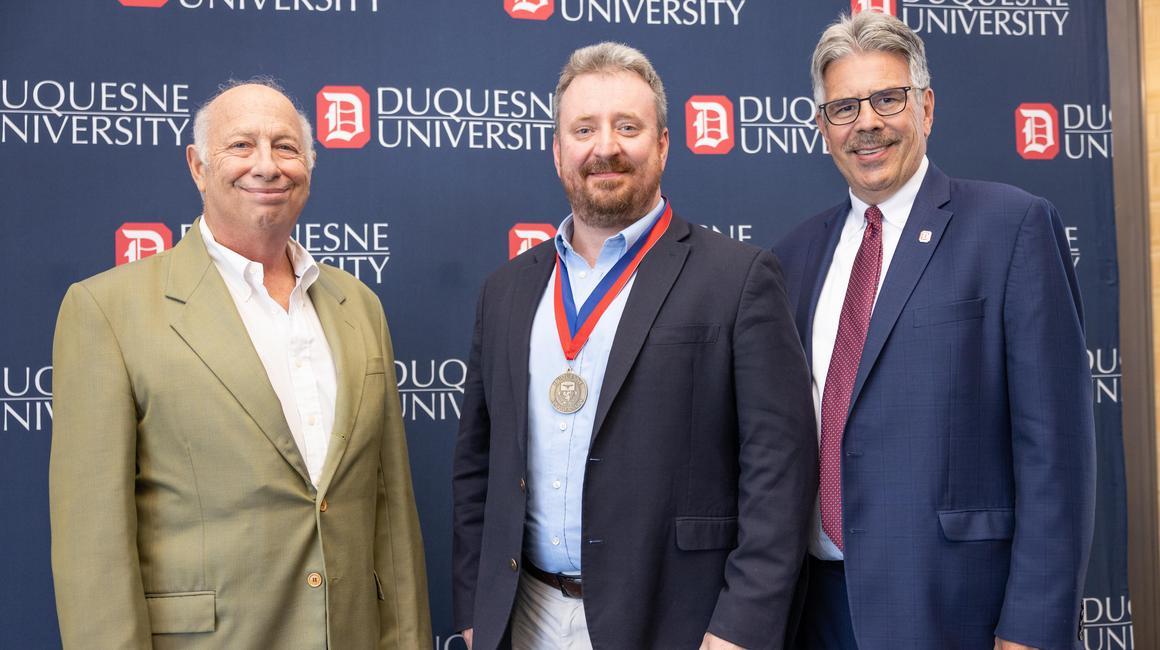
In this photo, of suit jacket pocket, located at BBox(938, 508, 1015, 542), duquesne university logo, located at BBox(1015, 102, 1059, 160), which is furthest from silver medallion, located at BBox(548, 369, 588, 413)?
duquesne university logo, located at BBox(1015, 102, 1059, 160)

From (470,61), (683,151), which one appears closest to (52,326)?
(470,61)

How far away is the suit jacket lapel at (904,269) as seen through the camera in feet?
6.50

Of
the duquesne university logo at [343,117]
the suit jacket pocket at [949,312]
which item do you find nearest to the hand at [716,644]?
the suit jacket pocket at [949,312]

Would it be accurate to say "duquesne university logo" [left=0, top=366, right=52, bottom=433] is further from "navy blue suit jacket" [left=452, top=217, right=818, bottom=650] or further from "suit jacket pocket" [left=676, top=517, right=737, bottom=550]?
"suit jacket pocket" [left=676, top=517, right=737, bottom=550]

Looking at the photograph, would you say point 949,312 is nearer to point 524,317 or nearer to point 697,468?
point 697,468

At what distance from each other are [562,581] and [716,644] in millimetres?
350

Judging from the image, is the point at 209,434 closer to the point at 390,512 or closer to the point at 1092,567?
the point at 390,512

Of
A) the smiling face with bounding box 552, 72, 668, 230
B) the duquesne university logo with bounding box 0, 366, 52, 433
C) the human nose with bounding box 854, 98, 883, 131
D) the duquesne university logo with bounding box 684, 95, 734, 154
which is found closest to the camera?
the smiling face with bounding box 552, 72, 668, 230

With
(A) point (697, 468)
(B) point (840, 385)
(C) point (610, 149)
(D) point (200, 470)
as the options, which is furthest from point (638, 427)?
(D) point (200, 470)

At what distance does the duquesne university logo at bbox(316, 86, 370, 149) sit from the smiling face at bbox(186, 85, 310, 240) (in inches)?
31.3

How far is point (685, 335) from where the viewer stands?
193 cm

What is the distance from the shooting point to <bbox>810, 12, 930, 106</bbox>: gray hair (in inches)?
84.0

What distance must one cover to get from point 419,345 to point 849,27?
1.63 m

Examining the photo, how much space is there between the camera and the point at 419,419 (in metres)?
3.04
